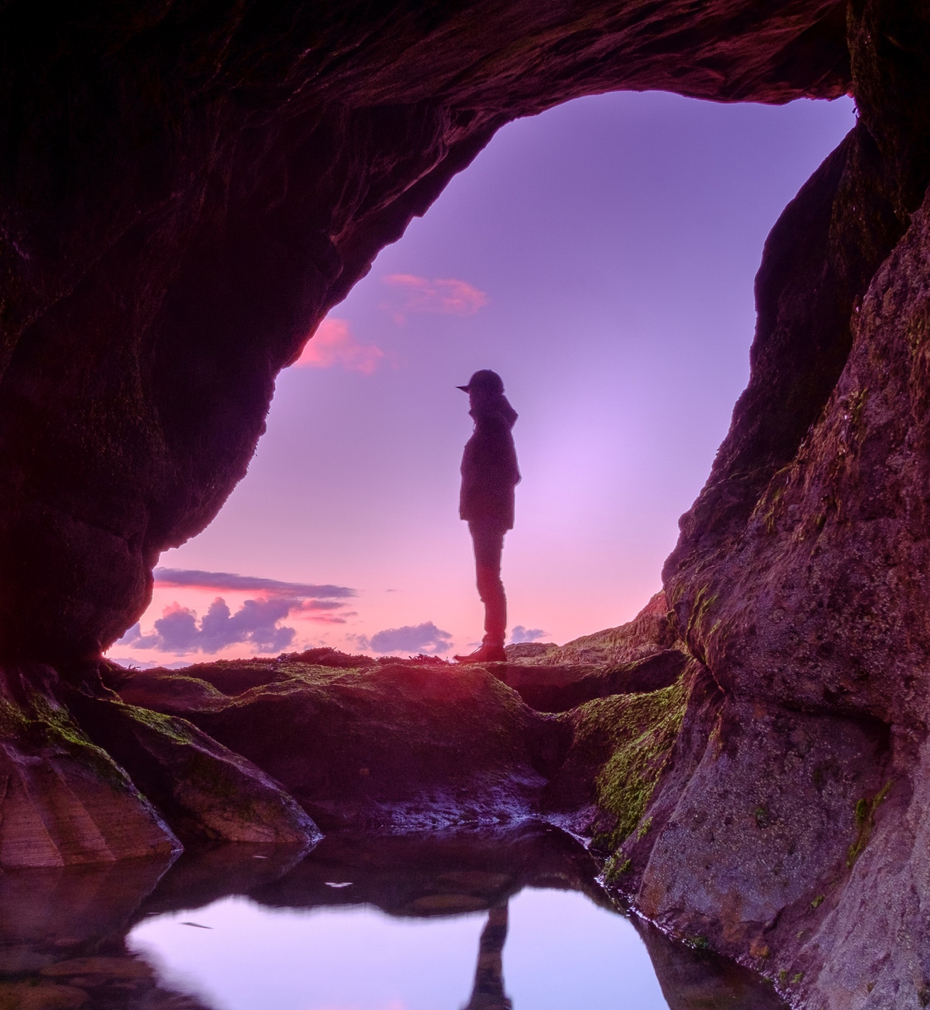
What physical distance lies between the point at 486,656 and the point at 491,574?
1.33 meters

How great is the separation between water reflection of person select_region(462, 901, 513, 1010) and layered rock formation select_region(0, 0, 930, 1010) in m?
0.87

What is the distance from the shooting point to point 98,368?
686 centimetres

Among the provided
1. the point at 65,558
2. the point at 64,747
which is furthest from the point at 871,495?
the point at 65,558

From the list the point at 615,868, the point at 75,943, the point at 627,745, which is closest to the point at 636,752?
the point at 627,745

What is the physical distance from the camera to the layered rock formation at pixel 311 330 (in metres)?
3.78

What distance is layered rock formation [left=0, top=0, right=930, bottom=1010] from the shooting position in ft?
12.4

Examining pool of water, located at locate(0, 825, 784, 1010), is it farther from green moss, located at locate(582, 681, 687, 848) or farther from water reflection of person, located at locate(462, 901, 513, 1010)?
green moss, located at locate(582, 681, 687, 848)

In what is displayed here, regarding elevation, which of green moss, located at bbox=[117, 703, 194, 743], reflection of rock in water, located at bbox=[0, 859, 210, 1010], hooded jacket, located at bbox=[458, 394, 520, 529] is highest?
hooded jacket, located at bbox=[458, 394, 520, 529]

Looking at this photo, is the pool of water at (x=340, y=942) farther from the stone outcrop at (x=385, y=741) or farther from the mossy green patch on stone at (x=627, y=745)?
the stone outcrop at (x=385, y=741)

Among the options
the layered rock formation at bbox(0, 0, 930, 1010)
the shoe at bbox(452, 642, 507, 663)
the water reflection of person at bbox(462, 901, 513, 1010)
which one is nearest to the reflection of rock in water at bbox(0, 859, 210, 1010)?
the layered rock formation at bbox(0, 0, 930, 1010)

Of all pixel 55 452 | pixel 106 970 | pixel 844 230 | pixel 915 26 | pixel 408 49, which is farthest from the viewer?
pixel 55 452

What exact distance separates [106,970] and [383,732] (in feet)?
17.2

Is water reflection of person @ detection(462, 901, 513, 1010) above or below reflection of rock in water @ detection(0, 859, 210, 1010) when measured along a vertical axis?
above

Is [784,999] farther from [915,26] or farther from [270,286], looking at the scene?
[270,286]
